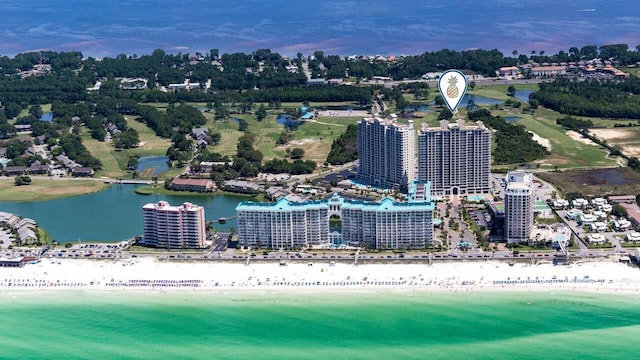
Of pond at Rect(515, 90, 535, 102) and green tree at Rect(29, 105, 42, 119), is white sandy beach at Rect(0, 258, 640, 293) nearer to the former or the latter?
green tree at Rect(29, 105, 42, 119)

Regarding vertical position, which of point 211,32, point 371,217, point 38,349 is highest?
point 211,32

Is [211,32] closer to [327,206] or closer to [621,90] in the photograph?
[621,90]

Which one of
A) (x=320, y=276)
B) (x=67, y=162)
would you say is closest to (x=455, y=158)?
(x=320, y=276)

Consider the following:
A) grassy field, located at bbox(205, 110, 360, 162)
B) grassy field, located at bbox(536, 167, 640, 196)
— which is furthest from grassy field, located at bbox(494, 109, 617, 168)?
grassy field, located at bbox(205, 110, 360, 162)

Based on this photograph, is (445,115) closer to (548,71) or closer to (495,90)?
(495,90)

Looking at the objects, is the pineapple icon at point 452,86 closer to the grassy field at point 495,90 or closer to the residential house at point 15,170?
the grassy field at point 495,90

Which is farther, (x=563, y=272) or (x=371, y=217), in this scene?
(x=371, y=217)

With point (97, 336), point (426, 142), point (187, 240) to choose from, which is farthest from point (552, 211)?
point (97, 336)
